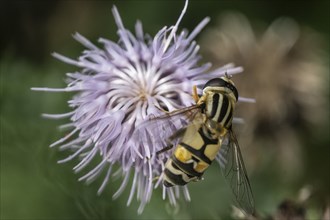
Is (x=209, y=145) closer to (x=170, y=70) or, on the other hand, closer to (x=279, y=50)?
(x=170, y=70)

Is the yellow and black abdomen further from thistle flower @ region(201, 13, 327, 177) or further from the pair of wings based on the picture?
thistle flower @ region(201, 13, 327, 177)

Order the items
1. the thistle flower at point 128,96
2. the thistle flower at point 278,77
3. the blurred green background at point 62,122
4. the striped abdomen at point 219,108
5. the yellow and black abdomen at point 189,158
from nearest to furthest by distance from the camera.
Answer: the yellow and black abdomen at point 189,158
the striped abdomen at point 219,108
the thistle flower at point 128,96
the blurred green background at point 62,122
the thistle flower at point 278,77

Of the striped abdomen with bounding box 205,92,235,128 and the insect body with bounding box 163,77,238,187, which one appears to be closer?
the insect body with bounding box 163,77,238,187

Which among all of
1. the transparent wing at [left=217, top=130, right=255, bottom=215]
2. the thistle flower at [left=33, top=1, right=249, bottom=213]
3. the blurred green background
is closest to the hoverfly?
the transparent wing at [left=217, top=130, right=255, bottom=215]

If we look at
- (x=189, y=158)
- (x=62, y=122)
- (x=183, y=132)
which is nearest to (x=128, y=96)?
(x=183, y=132)

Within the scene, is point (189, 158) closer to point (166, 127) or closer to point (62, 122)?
point (166, 127)

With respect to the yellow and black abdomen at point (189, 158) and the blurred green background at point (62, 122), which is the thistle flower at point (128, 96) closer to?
the yellow and black abdomen at point (189, 158)

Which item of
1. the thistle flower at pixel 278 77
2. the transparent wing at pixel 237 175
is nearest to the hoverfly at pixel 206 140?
the transparent wing at pixel 237 175

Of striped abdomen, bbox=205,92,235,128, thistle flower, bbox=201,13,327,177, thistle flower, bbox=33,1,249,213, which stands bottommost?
thistle flower, bbox=201,13,327,177
